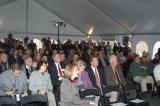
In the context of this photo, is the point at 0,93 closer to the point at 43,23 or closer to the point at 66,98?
the point at 66,98

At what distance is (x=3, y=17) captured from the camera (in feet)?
72.0

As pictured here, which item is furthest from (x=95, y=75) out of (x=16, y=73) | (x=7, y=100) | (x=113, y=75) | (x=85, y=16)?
(x=85, y=16)

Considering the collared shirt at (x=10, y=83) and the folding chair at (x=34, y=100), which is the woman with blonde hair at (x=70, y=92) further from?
the collared shirt at (x=10, y=83)

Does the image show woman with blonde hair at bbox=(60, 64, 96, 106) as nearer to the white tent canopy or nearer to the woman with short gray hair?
the woman with short gray hair

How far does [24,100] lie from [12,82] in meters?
1.06

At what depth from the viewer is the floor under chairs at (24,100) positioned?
6.10m

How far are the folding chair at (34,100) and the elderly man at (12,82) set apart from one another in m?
0.65

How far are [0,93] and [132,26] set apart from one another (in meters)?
11.4

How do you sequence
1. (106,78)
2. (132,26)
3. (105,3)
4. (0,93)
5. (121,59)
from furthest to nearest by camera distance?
(132,26) < (105,3) < (121,59) < (106,78) < (0,93)

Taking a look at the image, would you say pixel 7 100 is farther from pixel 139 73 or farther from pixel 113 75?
pixel 139 73

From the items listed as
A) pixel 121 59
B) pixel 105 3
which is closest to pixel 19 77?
pixel 121 59

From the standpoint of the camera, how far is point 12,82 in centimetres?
717

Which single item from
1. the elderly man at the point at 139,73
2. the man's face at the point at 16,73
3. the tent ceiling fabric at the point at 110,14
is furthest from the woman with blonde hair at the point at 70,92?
the tent ceiling fabric at the point at 110,14

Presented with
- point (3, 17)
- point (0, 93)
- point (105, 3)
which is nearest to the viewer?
point (0, 93)
